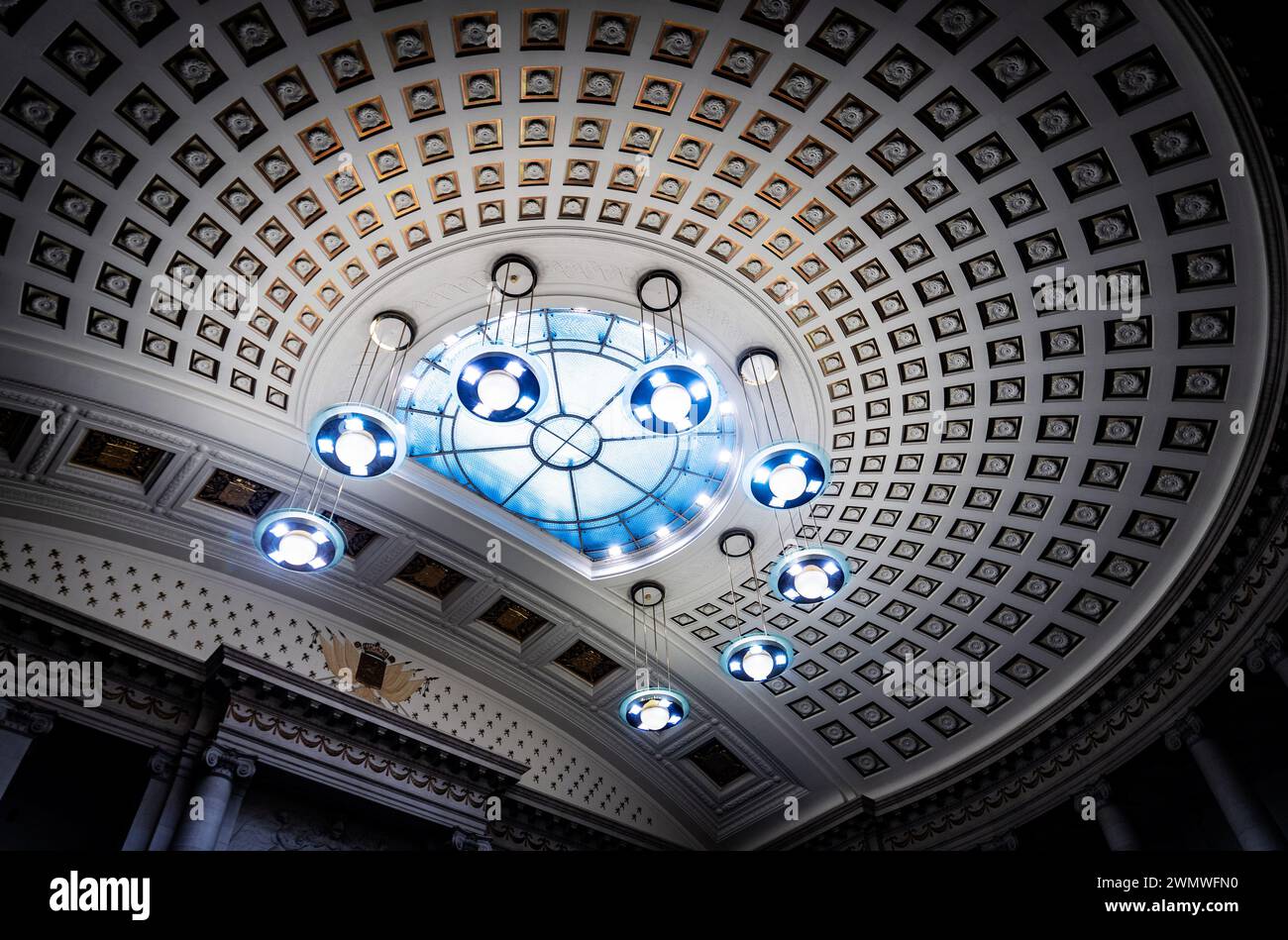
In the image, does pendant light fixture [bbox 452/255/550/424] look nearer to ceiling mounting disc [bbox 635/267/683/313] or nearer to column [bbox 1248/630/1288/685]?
ceiling mounting disc [bbox 635/267/683/313]

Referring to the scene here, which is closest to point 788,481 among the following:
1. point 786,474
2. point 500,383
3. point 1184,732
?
point 786,474

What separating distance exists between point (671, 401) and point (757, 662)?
379 cm

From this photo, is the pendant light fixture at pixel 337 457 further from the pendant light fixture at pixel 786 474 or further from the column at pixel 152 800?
the pendant light fixture at pixel 786 474

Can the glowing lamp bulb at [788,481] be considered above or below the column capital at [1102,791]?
above

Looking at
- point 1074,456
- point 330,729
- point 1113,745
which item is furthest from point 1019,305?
point 330,729

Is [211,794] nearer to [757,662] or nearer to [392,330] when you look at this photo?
[392,330]

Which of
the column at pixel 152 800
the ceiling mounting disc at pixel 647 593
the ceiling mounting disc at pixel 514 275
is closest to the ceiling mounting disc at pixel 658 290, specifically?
the ceiling mounting disc at pixel 514 275

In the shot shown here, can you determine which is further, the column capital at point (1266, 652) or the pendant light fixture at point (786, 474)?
the column capital at point (1266, 652)

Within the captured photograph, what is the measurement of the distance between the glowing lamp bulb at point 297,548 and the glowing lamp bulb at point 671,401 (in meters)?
4.31

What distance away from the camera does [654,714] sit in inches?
468

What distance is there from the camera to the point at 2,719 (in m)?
10.2

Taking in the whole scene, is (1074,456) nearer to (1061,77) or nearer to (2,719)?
(1061,77)

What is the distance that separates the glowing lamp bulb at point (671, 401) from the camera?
9125 millimetres
